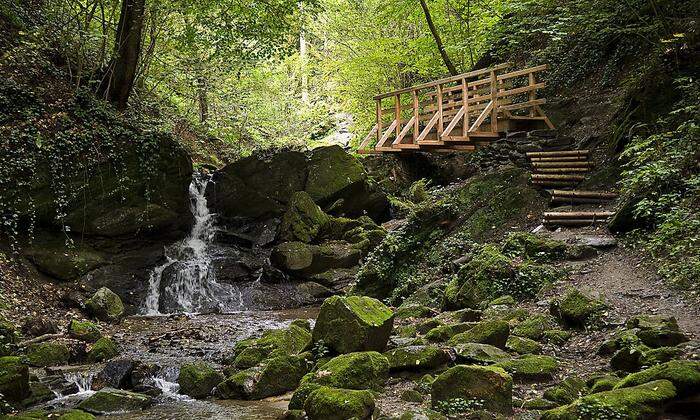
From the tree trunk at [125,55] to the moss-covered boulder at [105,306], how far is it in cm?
590

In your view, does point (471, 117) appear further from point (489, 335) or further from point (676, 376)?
point (676, 376)

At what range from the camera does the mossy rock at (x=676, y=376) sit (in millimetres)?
4312

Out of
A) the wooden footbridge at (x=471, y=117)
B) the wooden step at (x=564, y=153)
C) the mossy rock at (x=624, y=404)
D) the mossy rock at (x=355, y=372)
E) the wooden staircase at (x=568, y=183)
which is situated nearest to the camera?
the mossy rock at (x=624, y=404)

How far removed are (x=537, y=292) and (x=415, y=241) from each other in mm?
4654

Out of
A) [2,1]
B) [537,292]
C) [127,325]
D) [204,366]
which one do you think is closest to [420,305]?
[537,292]

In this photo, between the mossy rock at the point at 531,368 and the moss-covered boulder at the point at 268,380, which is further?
the moss-covered boulder at the point at 268,380

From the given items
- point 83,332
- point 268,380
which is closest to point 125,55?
point 83,332

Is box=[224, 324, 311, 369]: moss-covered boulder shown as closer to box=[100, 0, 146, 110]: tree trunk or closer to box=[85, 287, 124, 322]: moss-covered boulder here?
box=[85, 287, 124, 322]: moss-covered boulder

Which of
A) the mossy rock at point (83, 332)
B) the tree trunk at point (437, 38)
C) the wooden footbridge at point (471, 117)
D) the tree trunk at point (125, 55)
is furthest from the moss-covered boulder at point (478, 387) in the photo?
the tree trunk at point (437, 38)

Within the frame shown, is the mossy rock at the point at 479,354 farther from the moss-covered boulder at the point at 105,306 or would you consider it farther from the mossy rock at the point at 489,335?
the moss-covered boulder at the point at 105,306

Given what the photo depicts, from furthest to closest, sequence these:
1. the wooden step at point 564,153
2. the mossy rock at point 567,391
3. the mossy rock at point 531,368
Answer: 1. the wooden step at point 564,153
2. the mossy rock at point 531,368
3. the mossy rock at point 567,391

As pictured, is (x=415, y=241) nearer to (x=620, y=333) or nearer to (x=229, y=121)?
(x=620, y=333)

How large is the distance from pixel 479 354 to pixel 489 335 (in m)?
0.66

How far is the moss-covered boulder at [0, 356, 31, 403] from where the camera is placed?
6124 millimetres
